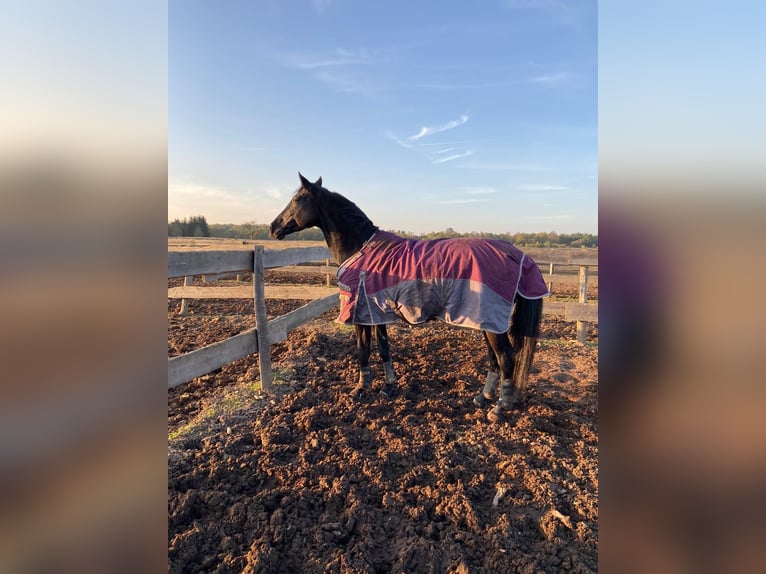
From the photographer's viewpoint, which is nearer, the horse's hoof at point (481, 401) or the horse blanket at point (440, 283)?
the horse blanket at point (440, 283)

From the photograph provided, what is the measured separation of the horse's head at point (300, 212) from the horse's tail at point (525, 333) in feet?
7.36

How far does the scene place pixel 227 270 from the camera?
3381 mm

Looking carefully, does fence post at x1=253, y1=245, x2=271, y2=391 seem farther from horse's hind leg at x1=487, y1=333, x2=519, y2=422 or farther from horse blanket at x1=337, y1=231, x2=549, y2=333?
horse's hind leg at x1=487, y1=333, x2=519, y2=422

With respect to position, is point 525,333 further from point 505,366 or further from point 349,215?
point 349,215

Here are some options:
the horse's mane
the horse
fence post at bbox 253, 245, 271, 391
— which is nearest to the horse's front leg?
the horse

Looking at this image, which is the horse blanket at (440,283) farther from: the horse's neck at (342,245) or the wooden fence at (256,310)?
→ the wooden fence at (256,310)

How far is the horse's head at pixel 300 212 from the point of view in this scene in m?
3.93

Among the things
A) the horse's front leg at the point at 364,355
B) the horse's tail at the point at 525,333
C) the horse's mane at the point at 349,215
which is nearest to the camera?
the horse's tail at the point at 525,333

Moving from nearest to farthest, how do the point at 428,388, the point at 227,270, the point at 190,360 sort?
1. the point at 190,360
2. the point at 227,270
3. the point at 428,388

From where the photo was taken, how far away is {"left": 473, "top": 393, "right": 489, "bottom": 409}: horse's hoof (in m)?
3.43

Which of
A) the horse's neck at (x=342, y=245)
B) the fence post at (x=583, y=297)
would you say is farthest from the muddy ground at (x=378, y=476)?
the fence post at (x=583, y=297)
